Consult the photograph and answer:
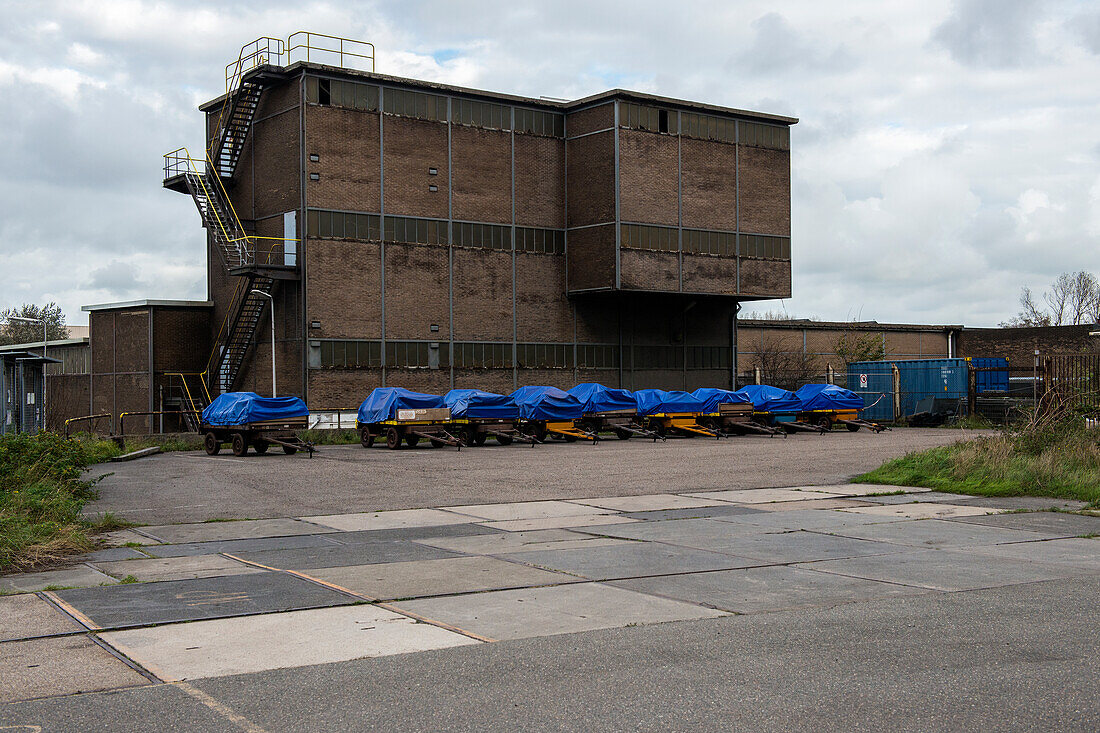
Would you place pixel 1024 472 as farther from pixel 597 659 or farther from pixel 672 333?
pixel 672 333

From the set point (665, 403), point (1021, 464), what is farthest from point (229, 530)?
point (665, 403)

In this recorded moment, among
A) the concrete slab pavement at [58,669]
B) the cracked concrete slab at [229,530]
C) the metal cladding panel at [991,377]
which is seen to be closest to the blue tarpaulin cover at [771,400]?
the metal cladding panel at [991,377]

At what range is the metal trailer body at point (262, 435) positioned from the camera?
31.8m

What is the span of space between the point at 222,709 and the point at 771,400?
40.1 meters

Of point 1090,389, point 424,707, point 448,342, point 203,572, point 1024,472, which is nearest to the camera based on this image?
point 424,707

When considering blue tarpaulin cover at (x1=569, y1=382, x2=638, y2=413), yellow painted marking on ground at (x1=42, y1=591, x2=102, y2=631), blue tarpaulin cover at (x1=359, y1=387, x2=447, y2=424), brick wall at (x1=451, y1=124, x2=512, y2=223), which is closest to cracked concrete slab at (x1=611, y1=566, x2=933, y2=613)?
yellow painted marking on ground at (x1=42, y1=591, x2=102, y2=631)

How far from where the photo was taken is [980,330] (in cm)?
7706

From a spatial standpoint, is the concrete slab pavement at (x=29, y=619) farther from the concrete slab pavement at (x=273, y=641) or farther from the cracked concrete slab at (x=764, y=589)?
the cracked concrete slab at (x=764, y=589)

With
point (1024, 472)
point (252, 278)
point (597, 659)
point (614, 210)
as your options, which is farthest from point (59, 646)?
point (614, 210)

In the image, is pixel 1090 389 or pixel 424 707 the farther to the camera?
pixel 1090 389

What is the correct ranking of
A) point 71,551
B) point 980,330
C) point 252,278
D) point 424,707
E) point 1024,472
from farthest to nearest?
point 980,330 → point 252,278 → point 1024,472 → point 71,551 → point 424,707

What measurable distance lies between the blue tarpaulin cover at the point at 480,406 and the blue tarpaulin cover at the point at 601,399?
392 cm

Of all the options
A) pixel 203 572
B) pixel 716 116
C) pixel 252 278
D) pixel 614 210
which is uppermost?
pixel 716 116

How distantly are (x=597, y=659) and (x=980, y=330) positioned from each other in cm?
7631
